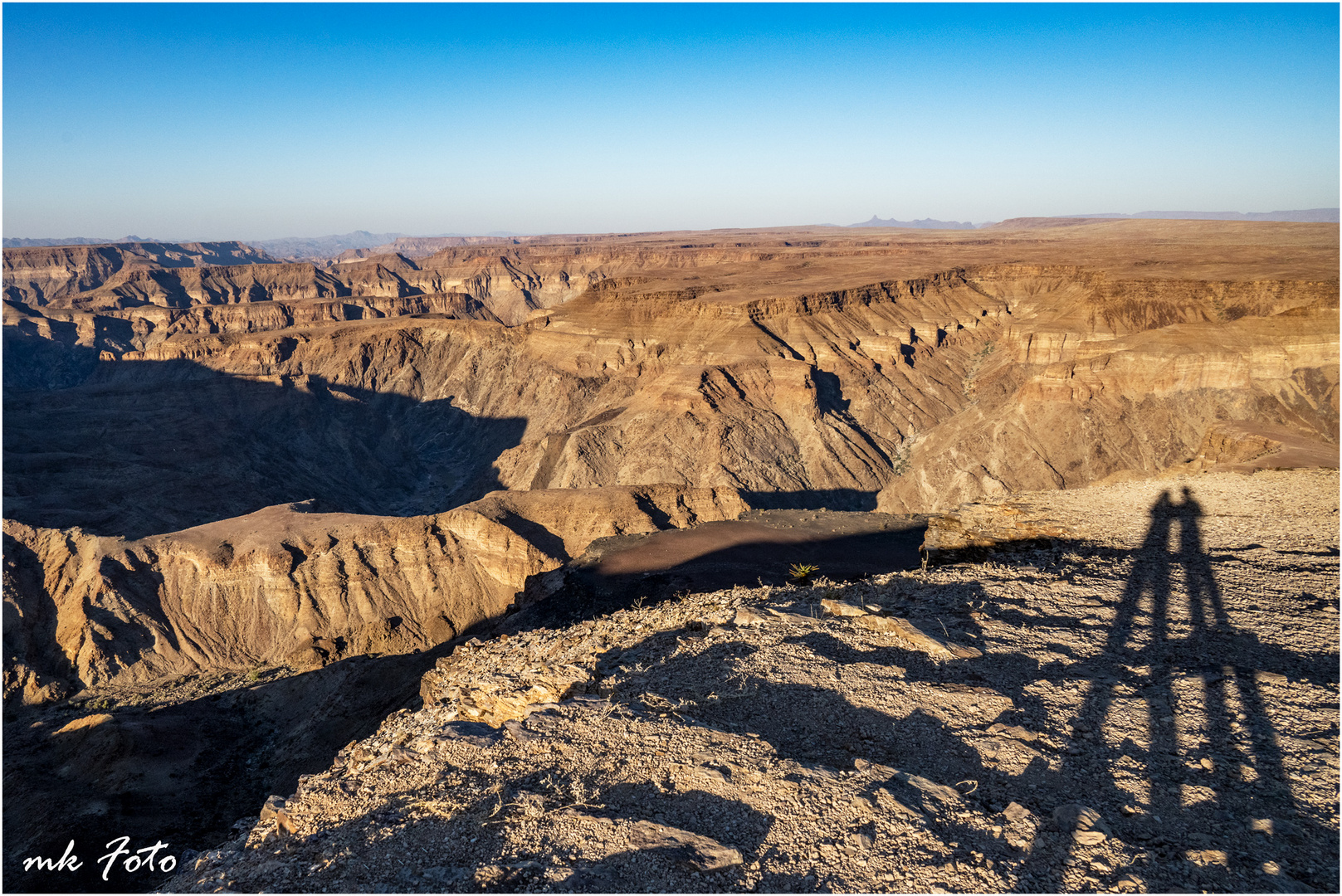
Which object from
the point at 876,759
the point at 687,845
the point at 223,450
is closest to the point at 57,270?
the point at 223,450

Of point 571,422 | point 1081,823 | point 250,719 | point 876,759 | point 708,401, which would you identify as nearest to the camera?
point 1081,823

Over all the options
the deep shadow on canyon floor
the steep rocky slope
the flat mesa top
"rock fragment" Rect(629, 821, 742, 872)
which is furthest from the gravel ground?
the flat mesa top

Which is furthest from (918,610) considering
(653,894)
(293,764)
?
(293,764)

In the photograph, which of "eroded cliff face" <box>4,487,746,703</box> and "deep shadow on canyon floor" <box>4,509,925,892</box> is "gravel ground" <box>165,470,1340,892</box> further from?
"eroded cliff face" <box>4,487,746,703</box>

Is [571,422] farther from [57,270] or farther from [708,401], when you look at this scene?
[57,270]

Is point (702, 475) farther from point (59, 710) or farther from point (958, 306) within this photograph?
point (958, 306)

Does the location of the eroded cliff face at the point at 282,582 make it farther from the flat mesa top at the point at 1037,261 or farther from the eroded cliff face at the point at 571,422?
the flat mesa top at the point at 1037,261

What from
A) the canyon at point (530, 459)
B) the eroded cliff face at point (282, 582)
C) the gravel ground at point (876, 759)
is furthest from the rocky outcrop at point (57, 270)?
the gravel ground at point (876, 759)
